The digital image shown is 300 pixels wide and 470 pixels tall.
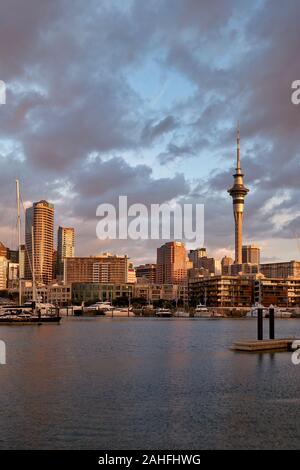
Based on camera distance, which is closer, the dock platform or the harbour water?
the harbour water

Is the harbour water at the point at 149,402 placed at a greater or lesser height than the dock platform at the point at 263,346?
lesser

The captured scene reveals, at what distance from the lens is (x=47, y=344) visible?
79.5 metres

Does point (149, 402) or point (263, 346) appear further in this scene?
point (263, 346)

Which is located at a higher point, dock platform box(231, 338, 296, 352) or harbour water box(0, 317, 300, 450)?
dock platform box(231, 338, 296, 352)

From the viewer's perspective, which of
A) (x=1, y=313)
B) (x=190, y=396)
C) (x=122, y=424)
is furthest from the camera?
(x=1, y=313)

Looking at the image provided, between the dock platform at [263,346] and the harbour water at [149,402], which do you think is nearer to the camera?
the harbour water at [149,402]

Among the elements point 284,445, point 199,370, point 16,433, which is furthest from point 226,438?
point 199,370

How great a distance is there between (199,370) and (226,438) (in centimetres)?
2408

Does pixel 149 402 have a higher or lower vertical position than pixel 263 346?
lower

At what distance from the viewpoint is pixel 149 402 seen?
123 feet

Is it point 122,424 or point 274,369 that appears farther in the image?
point 274,369

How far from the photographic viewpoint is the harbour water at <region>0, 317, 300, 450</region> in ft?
95.2

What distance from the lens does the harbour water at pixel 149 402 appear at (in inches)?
1143
